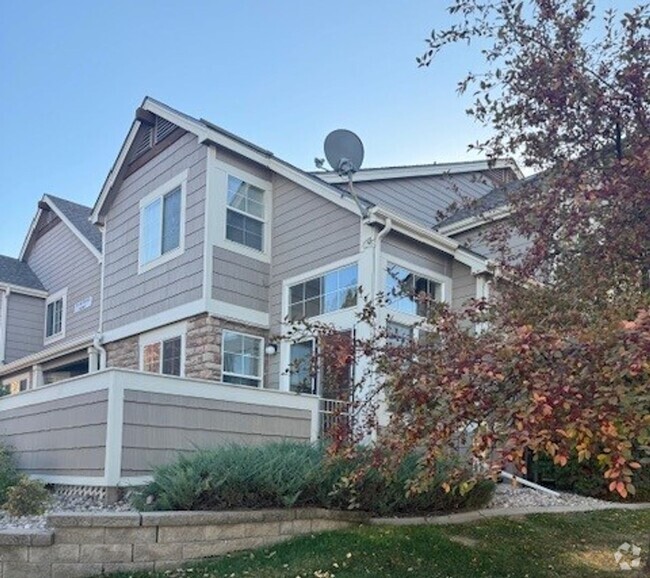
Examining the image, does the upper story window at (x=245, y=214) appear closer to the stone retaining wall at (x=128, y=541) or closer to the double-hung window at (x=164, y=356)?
the double-hung window at (x=164, y=356)

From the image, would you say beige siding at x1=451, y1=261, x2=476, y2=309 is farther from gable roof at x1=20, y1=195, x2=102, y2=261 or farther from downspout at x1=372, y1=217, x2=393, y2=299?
gable roof at x1=20, y1=195, x2=102, y2=261

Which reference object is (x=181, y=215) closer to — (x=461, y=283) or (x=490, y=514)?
(x=461, y=283)

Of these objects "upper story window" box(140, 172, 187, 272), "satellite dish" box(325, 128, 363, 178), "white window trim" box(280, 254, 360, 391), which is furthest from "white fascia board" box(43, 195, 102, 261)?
"satellite dish" box(325, 128, 363, 178)

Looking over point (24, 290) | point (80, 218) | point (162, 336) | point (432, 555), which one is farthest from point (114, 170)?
point (432, 555)

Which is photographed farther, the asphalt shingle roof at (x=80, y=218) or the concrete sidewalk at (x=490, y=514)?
the asphalt shingle roof at (x=80, y=218)

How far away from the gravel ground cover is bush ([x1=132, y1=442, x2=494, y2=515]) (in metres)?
0.80

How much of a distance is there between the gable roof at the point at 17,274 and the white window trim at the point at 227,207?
33.5 feet

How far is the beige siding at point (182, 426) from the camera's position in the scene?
22.7 feet

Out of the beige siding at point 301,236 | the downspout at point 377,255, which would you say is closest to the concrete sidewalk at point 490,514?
the downspout at point 377,255

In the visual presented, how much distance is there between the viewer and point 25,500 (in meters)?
6.40

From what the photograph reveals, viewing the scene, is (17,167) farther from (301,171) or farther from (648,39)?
(648,39)

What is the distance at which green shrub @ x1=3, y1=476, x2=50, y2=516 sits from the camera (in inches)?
251

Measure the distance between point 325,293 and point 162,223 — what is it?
3738mm

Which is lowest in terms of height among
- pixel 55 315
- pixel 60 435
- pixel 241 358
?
pixel 60 435
